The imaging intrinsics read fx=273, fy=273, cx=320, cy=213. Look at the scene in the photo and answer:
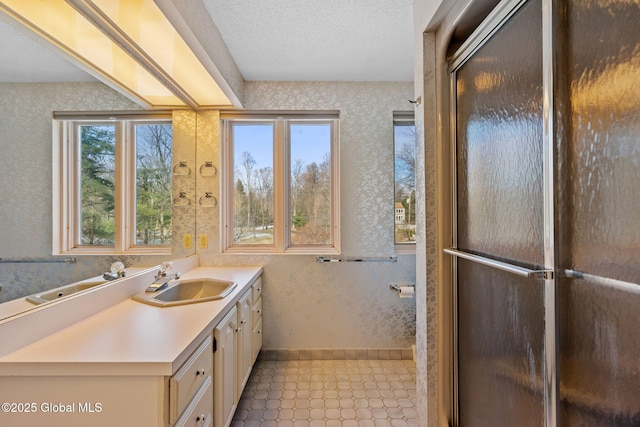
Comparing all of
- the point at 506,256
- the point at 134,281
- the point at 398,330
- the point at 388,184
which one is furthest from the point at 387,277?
the point at 134,281

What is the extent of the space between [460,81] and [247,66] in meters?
1.79

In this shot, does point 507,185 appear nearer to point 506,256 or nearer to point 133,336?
point 506,256

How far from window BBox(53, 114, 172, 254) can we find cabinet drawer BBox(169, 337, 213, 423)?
0.80m

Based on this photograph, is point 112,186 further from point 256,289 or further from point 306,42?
point 306,42

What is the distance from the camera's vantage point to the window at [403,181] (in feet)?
8.77

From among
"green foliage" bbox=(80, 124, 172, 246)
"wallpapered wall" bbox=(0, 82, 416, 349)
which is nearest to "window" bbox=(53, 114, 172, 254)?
"green foliage" bbox=(80, 124, 172, 246)

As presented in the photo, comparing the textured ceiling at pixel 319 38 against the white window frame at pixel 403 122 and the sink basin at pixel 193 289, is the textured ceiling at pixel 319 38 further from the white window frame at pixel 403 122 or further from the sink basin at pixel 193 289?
the sink basin at pixel 193 289

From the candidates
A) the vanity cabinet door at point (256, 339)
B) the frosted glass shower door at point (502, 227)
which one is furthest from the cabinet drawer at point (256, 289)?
the frosted glass shower door at point (502, 227)

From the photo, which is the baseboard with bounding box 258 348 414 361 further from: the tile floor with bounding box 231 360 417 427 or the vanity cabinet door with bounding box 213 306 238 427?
the vanity cabinet door with bounding box 213 306 238 427

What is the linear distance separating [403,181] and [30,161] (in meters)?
2.54

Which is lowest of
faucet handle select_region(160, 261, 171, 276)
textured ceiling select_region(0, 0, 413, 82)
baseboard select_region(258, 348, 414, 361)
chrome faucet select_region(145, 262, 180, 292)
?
baseboard select_region(258, 348, 414, 361)

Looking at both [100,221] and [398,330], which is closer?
[100,221]

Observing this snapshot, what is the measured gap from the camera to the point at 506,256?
89 centimetres

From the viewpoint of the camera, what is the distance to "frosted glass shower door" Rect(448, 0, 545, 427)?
770mm
